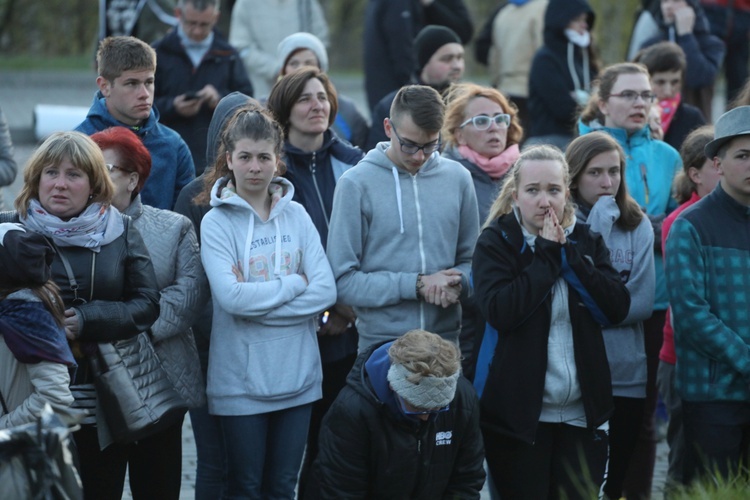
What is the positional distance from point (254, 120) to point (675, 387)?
232cm

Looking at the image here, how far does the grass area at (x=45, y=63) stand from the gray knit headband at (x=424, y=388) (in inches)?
798

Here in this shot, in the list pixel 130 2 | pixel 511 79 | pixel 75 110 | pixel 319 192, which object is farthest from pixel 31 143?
pixel 319 192

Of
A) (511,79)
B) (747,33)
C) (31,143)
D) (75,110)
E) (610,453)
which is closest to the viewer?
(610,453)

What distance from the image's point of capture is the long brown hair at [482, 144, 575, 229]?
5.47m

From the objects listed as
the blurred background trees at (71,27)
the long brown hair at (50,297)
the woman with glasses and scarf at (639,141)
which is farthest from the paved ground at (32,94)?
the long brown hair at (50,297)

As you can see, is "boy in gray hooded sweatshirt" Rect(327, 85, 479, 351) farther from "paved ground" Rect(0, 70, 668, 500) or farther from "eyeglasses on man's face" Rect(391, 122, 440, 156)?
"paved ground" Rect(0, 70, 668, 500)

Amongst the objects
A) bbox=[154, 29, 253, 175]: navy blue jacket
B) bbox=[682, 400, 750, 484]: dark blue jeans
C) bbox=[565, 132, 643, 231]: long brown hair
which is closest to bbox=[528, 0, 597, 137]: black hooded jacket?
bbox=[154, 29, 253, 175]: navy blue jacket

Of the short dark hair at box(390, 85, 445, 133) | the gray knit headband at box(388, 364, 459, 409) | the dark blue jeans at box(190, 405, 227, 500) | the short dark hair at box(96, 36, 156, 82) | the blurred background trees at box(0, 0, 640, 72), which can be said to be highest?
the blurred background trees at box(0, 0, 640, 72)

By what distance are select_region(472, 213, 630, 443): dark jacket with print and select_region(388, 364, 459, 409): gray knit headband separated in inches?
16.7

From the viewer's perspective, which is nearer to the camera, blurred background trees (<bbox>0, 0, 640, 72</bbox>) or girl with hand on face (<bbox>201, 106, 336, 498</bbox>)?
girl with hand on face (<bbox>201, 106, 336, 498</bbox>)

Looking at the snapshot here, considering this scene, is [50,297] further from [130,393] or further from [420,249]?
[420,249]

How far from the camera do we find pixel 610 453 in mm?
6031

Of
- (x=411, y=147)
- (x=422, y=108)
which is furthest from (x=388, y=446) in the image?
(x=422, y=108)

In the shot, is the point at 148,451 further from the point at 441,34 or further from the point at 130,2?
the point at 130,2
